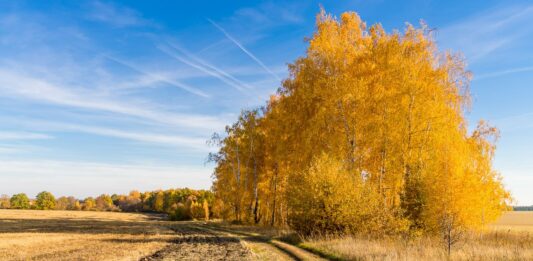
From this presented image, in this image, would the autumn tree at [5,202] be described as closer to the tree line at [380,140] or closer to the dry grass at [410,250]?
the tree line at [380,140]

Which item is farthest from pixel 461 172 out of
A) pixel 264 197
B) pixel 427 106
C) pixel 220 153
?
pixel 220 153

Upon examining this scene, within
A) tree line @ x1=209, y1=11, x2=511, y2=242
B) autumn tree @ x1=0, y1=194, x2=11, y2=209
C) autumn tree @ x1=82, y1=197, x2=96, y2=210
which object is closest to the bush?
tree line @ x1=209, y1=11, x2=511, y2=242

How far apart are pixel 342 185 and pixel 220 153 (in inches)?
1020

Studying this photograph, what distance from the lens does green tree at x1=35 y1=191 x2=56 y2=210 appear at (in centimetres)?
13650

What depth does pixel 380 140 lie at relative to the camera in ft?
82.0

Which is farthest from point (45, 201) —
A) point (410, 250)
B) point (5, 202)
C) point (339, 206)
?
point (410, 250)

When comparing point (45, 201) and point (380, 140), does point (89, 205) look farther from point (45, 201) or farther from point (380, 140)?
point (380, 140)

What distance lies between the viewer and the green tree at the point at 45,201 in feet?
448

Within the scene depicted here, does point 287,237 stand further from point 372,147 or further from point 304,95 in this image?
point 304,95

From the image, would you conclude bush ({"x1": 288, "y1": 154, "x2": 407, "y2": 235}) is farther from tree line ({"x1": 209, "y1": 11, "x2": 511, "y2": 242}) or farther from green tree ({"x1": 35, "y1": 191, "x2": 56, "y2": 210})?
green tree ({"x1": 35, "y1": 191, "x2": 56, "y2": 210})

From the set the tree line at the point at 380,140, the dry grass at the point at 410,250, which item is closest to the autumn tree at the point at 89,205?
the tree line at the point at 380,140

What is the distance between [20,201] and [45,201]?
39.1 ft

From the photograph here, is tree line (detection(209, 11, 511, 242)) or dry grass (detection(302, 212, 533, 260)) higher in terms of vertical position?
tree line (detection(209, 11, 511, 242))

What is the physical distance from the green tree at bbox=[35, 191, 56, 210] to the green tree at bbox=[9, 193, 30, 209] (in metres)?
7.55
